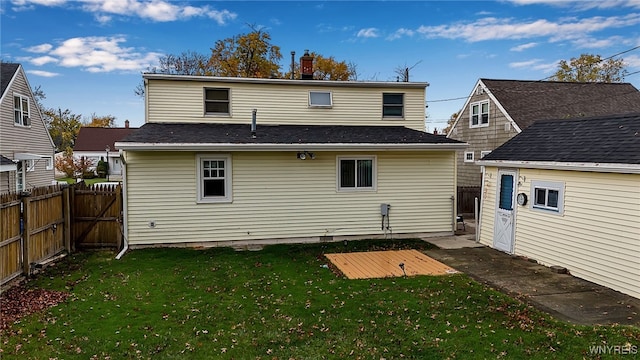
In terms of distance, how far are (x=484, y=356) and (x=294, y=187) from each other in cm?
756

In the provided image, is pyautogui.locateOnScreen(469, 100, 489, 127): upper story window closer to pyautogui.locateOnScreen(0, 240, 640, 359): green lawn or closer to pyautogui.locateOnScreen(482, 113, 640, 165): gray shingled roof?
pyautogui.locateOnScreen(482, 113, 640, 165): gray shingled roof

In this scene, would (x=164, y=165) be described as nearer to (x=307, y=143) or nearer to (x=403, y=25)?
(x=307, y=143)

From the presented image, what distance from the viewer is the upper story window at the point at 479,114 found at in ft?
68.9

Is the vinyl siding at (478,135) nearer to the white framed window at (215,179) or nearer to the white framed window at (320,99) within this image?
the white framed window at (320,99)

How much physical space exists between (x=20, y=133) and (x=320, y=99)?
14.9 m

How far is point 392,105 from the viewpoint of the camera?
14016mm

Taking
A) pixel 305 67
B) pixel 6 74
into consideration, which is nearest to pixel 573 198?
pixel 305 67

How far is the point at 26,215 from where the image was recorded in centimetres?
785

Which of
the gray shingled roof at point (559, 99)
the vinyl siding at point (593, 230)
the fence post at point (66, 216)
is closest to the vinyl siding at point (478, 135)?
the gray shingled roof at point (559, 99)

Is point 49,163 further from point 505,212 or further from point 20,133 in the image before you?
point 505,212

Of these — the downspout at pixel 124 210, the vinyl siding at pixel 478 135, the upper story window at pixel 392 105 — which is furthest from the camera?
the vinyl siding at pixel 478 135

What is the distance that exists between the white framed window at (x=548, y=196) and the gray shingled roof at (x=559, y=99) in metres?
10.3

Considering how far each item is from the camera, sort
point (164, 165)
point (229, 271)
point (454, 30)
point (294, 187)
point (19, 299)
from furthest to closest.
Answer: point (454, 30) < point (294, 187) < point (164, 165) < point (229, 271) < point (19, 299)

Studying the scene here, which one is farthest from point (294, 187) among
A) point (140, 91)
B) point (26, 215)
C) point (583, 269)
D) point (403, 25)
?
point (140, 91)
